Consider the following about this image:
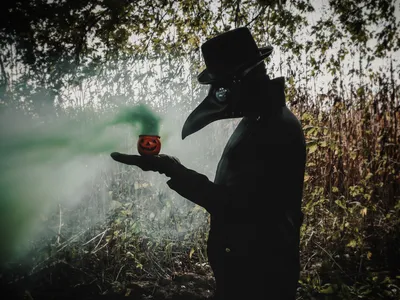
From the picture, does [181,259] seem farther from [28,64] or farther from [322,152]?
[28,64]

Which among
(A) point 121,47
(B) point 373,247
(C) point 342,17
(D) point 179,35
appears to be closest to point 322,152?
(B) point 373,247

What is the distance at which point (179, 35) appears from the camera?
13.3ft

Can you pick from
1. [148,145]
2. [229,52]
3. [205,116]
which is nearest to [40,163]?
[148,145]

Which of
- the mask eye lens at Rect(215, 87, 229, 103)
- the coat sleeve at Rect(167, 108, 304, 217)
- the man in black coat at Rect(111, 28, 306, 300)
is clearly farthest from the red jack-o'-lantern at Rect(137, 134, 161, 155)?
the mask eye lens at Rect(215, 87, 229, 103)

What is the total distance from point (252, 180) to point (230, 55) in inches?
22.9

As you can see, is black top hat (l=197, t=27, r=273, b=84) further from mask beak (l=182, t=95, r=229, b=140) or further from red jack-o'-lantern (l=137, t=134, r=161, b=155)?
red jack-o'-lantern (l=137, t=134, r=161, b=155)

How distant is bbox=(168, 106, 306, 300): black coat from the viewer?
4.21 feet

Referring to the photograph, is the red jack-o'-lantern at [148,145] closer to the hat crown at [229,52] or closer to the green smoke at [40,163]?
the hat crown at [229,52]

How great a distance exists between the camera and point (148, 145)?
4.27 ft

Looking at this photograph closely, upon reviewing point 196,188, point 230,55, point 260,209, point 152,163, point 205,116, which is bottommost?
point 260,209

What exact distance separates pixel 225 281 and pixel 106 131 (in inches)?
102

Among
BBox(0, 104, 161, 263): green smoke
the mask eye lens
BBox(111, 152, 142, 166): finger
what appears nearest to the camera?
BBox(111, 152, 142, 166): finger

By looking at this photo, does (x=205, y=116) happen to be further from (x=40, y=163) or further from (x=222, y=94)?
→ (x=40, y=163)

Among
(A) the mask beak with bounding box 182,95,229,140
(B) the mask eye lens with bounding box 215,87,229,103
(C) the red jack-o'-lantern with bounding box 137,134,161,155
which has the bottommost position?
(C) the red jack-o'-lantern with bounding box 137,134,161,155
